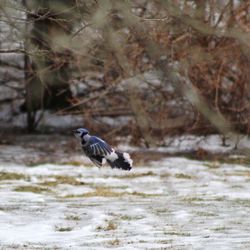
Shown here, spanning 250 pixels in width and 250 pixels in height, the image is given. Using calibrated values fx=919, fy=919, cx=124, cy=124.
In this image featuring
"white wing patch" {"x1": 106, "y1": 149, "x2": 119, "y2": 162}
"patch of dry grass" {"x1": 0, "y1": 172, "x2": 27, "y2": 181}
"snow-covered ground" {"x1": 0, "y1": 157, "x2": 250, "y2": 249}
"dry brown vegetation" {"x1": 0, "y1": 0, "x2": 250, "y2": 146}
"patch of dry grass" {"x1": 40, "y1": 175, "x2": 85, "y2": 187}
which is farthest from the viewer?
"dry brown vegetation" {"x1": 0, "y1": 0, "x2": 250, "y2": 146}

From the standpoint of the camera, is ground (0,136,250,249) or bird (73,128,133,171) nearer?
ground (0,136,250,249)

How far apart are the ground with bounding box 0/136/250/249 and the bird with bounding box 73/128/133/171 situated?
551 mm

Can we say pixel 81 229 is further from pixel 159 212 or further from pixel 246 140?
pixel 246 140

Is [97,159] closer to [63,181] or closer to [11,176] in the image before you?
[63,181]

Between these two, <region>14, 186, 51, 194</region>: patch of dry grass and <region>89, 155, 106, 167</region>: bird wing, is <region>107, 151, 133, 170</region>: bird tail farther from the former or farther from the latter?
<region>14, 186, 51, 194</region>: patch of dry grass

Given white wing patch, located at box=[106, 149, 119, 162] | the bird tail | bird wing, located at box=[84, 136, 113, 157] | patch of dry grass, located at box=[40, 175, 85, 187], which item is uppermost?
bird wing, located at box=[84, 136, 113, 157]

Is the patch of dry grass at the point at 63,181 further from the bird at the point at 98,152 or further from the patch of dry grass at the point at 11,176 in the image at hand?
the bird at the point at 98,152

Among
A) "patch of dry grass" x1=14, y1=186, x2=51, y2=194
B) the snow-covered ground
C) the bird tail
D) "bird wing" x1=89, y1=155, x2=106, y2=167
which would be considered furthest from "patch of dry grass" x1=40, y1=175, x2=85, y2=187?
"bird wing" x1=89, y1=155, x2=106, y2=167

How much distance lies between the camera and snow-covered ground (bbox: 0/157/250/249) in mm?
7688

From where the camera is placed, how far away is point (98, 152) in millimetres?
8758

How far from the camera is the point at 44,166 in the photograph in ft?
46.5

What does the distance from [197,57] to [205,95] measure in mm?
1024

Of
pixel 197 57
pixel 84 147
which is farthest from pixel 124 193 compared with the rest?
pixel 197 57

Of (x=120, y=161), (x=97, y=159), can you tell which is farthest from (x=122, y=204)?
(x=97, y=159)
